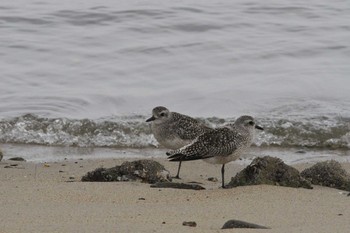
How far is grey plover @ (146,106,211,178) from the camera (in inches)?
414

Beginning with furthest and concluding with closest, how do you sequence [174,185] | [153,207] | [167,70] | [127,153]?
[167,70] < [127,153] < [174,185] < [153,207]

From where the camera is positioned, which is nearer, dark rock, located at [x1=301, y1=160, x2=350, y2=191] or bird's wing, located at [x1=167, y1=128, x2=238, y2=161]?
dark rock, located at [x1=301, y1=160, x2=350, y2=191]

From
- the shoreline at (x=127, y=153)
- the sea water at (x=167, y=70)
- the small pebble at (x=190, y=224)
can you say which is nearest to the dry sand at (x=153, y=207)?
the small pebble at (x=190, y=224)

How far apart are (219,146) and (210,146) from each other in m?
0.10

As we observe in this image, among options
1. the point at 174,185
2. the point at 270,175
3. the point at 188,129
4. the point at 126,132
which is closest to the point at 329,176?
the point at 270,175

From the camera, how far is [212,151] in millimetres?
9289

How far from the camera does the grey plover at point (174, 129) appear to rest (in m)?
10.5

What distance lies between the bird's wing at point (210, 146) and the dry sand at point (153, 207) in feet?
1.25

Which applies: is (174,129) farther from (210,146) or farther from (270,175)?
(270,175)

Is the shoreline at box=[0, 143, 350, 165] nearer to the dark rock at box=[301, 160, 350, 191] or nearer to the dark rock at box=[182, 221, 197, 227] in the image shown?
the dark rock at box=[301, 160, 350, 191]

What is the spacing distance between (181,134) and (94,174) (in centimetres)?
172

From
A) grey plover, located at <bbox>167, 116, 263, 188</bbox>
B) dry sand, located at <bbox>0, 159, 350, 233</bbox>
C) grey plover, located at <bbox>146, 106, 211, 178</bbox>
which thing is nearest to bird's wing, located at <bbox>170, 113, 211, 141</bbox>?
grey plover, located at <bbox>146, 106, 211, 178</bbox>

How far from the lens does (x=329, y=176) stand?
29.9 feet

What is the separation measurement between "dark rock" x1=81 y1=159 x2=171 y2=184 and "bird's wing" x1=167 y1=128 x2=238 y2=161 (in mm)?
230
